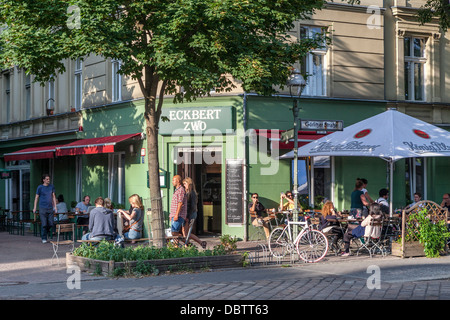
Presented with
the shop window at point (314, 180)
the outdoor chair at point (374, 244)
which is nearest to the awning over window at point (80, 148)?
the shop window at point (314, 180)

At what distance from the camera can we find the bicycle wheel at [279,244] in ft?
45.6

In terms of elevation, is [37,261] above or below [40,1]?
below

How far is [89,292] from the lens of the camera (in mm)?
9969

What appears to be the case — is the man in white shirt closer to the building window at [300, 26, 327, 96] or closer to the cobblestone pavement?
the cobblestone pavement

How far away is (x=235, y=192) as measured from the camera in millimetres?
19469

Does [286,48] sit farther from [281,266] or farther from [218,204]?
[218,204]

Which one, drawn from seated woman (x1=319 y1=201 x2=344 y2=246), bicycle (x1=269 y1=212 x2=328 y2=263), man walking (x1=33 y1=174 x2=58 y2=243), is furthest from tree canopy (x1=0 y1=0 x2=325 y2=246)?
man walking (x1=33 y1=174 x2=58 y2=243)

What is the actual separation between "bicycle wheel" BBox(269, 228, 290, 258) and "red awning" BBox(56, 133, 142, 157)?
740 centimetres

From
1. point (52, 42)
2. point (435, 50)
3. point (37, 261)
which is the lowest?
point (37, 261)

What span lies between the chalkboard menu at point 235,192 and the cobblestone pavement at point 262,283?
224 inches

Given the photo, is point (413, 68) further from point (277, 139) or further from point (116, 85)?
point (116, 85)

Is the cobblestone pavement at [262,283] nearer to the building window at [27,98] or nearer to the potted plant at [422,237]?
the potted plant at [422,237]
